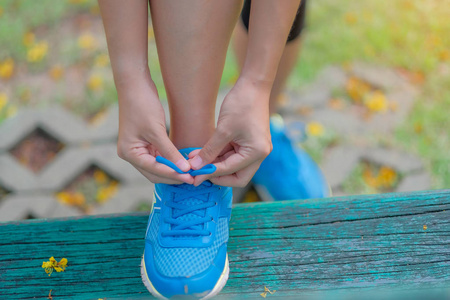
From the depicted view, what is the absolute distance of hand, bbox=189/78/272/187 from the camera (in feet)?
3.00

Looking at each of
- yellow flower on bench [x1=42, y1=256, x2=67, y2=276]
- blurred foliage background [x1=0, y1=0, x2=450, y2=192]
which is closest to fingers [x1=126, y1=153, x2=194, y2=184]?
yellow flower on bench [x1=42, y1=256, x2=67, y2=276]

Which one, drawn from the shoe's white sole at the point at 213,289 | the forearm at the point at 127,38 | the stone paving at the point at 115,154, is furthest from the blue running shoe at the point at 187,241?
the stone paving at the point at 115,154

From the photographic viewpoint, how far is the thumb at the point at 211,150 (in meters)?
0.92

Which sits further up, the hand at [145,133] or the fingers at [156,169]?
the hand at [145,133]

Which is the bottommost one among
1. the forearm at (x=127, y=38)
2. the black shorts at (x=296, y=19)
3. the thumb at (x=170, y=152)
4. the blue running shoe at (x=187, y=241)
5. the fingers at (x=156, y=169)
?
the blue running shoe at (x=187, y=241)

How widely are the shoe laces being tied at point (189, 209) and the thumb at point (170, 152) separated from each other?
0.10 m

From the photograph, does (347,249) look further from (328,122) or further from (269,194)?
(328,122)

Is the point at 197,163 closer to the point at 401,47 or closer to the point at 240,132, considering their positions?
the point at 240,132

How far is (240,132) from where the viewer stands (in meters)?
0.92

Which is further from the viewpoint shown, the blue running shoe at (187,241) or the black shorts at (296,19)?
the black shorts at (296,19)

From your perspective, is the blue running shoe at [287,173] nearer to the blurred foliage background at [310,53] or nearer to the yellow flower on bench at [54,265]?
the blurred foliage background at [310,53]

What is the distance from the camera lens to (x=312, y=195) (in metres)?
1.57

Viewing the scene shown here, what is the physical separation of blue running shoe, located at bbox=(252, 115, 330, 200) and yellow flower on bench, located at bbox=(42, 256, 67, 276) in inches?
32.5

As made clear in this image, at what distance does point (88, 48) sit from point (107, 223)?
4.85ft
